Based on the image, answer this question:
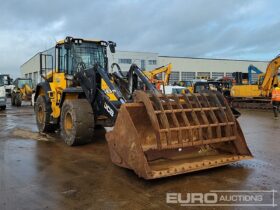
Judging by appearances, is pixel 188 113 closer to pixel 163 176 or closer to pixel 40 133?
pixel 163 176

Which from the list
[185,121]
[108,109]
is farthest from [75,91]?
[185,121]

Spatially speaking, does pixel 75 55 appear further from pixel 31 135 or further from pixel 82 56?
pixel 31 135

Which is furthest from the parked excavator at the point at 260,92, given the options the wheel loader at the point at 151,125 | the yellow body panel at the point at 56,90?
the yellow body panel at the point at 56,90

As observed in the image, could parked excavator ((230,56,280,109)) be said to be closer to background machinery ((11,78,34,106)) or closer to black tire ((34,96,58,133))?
black tire ((34,96,58,133))

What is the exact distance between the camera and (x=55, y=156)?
7.38 metres

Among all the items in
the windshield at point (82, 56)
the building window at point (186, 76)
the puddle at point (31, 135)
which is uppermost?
the building window at point (186, 76)

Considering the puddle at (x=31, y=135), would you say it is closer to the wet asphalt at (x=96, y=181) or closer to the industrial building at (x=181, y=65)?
the wet asphalt at (x=96, y=181)

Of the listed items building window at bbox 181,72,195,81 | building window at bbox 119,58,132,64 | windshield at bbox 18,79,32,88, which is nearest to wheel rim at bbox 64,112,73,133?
windshield at bbox 18,79,32,88

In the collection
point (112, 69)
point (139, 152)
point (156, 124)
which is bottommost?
point (139, 152)

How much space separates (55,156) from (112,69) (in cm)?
293

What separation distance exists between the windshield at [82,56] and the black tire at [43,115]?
127 centimetres

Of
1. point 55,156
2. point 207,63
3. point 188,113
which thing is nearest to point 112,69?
point 55,156

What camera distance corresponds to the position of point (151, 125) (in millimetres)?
6121

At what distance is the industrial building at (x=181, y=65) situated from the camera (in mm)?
47875
